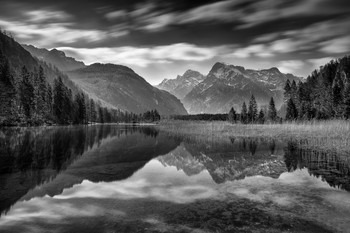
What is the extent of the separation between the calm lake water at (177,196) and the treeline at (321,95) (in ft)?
180

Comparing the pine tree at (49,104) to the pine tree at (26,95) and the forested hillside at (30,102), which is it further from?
the pine tree at (26,95)

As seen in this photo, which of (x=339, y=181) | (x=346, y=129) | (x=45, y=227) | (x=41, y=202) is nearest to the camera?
(x=45, y=227)

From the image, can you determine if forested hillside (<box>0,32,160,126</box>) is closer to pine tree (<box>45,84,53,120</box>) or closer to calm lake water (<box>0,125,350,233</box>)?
pine tree (<box>45,84,53,120</box>)

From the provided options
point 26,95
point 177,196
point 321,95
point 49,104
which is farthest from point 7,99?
point 321,95

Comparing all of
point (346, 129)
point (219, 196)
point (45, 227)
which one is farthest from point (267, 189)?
point (346, 129)

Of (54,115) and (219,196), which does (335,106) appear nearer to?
(219,196)

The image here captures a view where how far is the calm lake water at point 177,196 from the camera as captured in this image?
6918 mm

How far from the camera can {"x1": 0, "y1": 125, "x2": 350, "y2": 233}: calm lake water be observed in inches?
272

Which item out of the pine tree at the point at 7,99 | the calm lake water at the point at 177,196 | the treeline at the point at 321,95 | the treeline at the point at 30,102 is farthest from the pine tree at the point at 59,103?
the calm lake water at the point at 177,196

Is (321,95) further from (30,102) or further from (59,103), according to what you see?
(59,103)

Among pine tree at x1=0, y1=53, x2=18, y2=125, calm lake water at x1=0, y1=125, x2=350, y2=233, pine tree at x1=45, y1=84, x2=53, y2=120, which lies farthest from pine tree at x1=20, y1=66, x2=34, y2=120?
calm lake water at x1=0, y1=125, x2=350, y2=233

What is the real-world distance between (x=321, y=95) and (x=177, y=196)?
83.1 meters

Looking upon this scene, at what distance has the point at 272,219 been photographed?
23.7 ft

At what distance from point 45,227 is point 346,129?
105 ft
